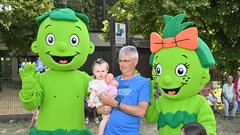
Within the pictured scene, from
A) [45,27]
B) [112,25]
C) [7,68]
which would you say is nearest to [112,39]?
[112,25]

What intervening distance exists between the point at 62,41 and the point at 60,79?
459mm

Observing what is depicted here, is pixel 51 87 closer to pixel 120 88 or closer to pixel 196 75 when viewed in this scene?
pixel 120 88

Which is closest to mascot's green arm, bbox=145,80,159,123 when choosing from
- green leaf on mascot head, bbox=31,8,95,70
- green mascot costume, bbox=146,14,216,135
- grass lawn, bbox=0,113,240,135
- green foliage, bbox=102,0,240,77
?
green mascot costume, bbox=146,14,216,135

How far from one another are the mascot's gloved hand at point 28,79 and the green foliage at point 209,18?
838 centimetres

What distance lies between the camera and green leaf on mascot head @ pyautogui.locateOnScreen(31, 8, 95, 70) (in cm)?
460

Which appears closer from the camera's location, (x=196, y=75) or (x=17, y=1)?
(x=196, y=75)

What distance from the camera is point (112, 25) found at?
32.1ft

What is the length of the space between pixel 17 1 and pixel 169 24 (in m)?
15.2

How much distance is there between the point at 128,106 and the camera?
13.5 ft

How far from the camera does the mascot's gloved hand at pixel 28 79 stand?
436 cm

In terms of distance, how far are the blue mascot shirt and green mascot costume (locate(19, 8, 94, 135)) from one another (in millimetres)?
619

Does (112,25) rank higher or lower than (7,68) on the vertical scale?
higher

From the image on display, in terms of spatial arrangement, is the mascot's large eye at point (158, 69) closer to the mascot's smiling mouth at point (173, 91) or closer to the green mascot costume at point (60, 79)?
the mascot's smiling mouth at point (173, 91)

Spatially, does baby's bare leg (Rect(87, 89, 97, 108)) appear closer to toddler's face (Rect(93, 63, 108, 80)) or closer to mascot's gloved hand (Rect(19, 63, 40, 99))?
toddler's face (Rect(93, 63, 108, 80))
